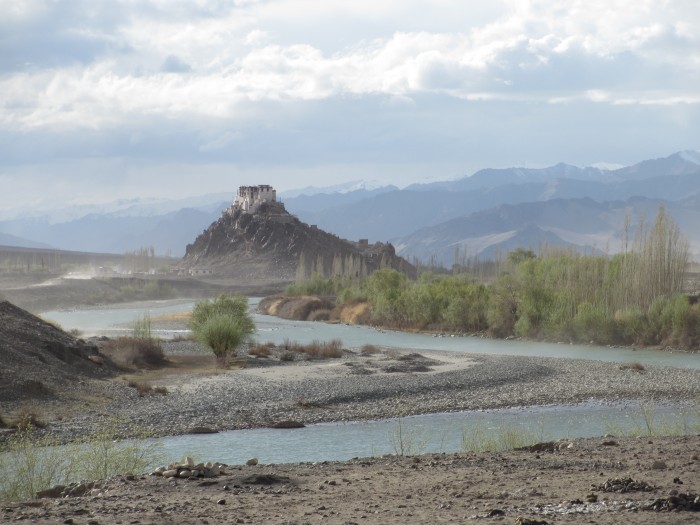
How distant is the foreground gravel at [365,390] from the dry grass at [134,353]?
4.31 meters

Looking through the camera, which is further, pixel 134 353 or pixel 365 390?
pixel 134 353

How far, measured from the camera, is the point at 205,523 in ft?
41.1

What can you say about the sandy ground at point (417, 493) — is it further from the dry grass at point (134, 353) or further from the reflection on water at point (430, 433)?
the dry grass at point (134, 353)

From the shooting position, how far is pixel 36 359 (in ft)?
118

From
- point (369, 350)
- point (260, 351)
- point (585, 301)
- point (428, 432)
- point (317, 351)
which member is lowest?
point (428, 432)

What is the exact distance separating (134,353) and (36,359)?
888 centimetres

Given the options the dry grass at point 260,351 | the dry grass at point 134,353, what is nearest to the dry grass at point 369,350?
the dry grass at point 260,351

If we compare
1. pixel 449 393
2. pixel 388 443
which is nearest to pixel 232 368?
pixel 449 393

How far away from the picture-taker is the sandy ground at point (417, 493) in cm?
1266

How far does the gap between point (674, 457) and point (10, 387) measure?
22407 millimetres

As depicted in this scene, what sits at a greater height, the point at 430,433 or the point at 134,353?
the point at 134,353

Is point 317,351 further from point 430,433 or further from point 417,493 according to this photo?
point 417,493

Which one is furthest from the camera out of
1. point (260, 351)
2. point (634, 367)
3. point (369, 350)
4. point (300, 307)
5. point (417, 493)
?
point (300, 307)

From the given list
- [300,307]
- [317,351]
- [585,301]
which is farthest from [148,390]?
[300,307]
